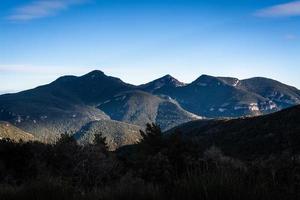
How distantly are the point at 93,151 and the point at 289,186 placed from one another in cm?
5034

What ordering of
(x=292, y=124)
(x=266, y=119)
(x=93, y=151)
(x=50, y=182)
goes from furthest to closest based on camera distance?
(x=266, y=119)
(x=292, y=124)
(x=93, y=151)
(x=50, y=182)

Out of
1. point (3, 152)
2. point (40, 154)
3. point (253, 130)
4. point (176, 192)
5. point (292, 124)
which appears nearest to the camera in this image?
point (176, 192)

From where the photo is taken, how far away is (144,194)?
6.29 meters

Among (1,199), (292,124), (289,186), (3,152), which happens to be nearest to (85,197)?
(1,199)

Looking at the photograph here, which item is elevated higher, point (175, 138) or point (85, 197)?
point (85, 197)

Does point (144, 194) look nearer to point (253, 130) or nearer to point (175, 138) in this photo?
point (175, 138)

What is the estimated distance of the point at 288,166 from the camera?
7863 mm

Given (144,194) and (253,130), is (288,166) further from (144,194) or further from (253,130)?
(253,130)

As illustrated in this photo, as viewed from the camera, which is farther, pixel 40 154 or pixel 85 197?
pixel 40 154

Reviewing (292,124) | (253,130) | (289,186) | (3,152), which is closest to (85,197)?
(289,186)

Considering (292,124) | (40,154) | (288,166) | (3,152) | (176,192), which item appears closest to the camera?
(176,192)

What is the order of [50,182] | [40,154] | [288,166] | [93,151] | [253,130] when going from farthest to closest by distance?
[253,130] < [93,151] < [40,154] < [288,166] < [50,182]

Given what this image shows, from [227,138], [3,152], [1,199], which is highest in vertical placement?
[1,199]

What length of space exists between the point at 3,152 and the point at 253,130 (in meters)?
87.1
